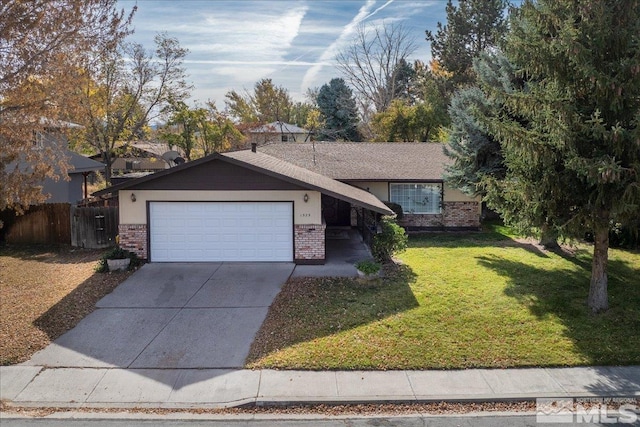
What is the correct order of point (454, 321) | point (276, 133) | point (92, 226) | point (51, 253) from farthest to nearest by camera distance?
point (276, 133), point (92, 226), point (51, 253), point (454, 321)

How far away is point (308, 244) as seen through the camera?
48.6ft

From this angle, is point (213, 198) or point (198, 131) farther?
point (198, 131)

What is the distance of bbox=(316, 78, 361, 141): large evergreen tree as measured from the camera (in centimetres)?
4650

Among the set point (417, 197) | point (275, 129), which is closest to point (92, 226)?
point (417, 197)

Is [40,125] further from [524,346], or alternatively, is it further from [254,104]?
[254,104]

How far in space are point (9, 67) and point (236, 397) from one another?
12.2m

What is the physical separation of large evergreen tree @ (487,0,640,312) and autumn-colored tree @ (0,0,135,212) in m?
12.5

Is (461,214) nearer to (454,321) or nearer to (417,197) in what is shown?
(417,197)

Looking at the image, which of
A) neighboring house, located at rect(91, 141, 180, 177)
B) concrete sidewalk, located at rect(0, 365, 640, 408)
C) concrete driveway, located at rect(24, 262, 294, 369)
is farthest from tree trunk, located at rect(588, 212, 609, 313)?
neighboring house, located at rect(91, 141, 180, 177)

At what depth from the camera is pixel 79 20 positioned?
15055 mm

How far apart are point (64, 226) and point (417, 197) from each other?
14.4m

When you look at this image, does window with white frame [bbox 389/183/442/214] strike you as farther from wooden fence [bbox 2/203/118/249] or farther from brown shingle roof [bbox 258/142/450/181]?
wooden fence [bbox 2/203/118/249]

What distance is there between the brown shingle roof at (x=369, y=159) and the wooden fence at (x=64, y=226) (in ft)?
28.5

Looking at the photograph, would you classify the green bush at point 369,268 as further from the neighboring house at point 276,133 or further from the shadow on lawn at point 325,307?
the neighboring house at point 276,133
